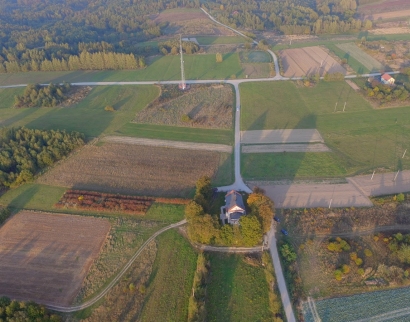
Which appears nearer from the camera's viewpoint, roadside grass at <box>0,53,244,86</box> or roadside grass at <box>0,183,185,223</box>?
roadside grass at <box>0,183,185,223</box>

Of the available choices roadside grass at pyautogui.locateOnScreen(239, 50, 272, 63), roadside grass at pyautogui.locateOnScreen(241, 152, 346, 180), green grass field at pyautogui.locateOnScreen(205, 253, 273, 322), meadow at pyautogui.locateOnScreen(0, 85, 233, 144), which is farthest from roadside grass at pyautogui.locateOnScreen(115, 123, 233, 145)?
roadside grass at pyautogui.locateOnScreen(239, 50, 272, 63)

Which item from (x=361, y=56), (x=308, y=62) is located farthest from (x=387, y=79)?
(x=308, y=62)

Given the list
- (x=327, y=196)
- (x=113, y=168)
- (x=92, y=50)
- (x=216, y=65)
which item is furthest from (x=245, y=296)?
(x=92, y=50)

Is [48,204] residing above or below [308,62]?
below

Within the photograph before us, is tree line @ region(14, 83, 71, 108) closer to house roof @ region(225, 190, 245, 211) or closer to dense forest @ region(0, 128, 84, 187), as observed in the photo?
dense forest @ region(0, 128, 84, 187)

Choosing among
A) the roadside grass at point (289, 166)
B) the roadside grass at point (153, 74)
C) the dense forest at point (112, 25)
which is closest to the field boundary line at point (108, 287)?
the roadside grass at point (289, 166)

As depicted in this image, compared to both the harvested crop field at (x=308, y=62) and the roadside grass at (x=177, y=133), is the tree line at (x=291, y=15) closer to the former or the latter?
the harvested crop field at (x=308, y=62)

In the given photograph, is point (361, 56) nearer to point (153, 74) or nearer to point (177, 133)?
point (153, 74)
